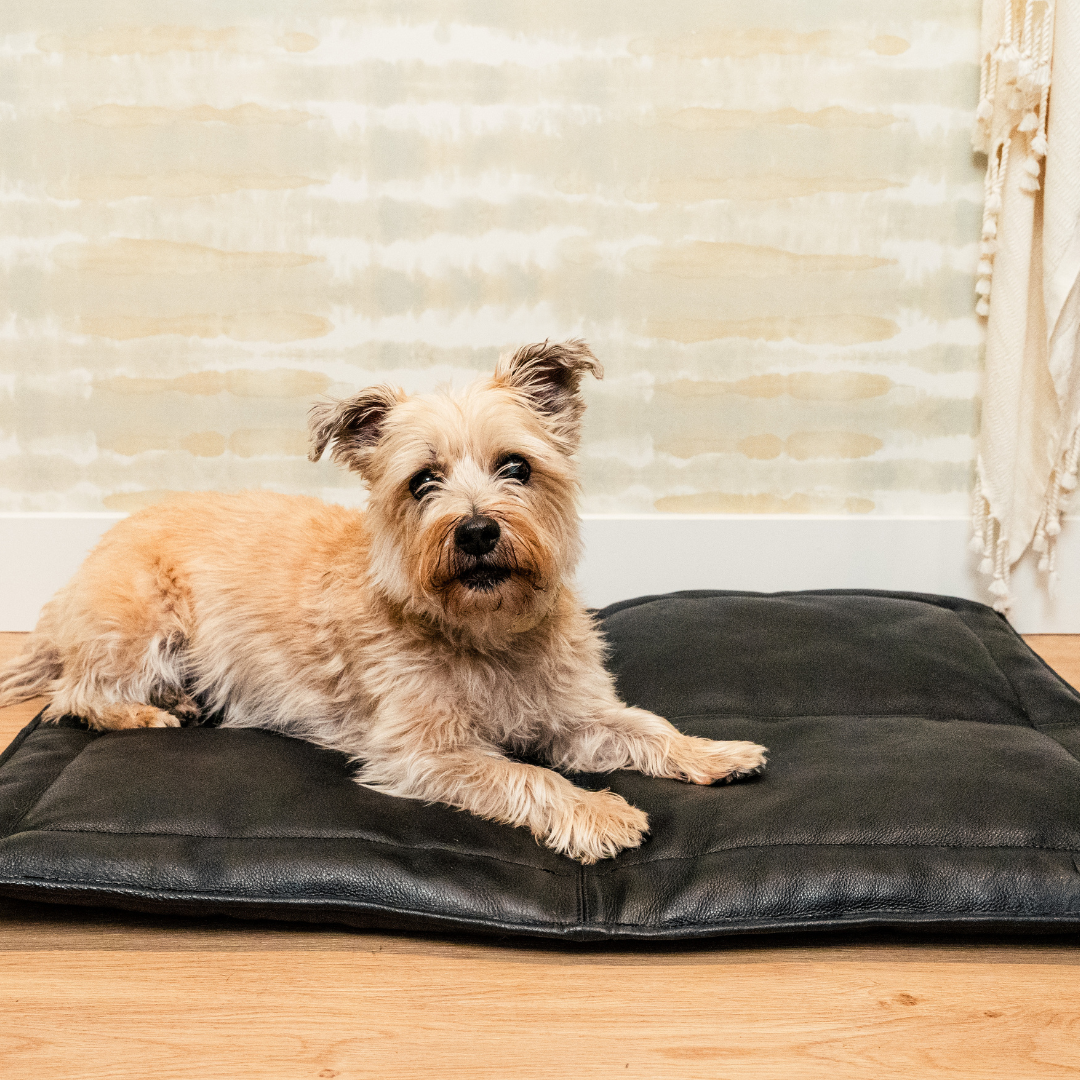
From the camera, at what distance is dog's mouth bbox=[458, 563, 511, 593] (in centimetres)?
176

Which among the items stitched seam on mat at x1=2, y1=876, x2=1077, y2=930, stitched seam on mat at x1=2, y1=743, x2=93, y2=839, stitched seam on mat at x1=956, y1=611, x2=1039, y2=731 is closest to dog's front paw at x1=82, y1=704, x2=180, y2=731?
stitched seam on mat at x1=2, y1=743, x2=93, y2=839

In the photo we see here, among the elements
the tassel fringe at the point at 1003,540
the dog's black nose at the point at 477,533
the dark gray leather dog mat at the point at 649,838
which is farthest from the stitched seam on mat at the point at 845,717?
the tassel fringe at the point at 1003,540

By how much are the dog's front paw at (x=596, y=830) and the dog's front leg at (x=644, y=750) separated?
0.67 ft

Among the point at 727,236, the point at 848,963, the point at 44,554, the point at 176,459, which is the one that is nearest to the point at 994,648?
the point at 848,963

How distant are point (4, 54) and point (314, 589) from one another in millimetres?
2123

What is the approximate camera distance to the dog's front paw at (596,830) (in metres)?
1.70

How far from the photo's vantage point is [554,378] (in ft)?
6.77

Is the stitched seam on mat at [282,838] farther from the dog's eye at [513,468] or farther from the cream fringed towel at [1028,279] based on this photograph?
the cream fringed towel at [1028,279]

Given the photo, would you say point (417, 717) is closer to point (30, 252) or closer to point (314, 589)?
point (314, 589)

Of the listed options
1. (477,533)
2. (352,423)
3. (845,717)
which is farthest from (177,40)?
(845,717)

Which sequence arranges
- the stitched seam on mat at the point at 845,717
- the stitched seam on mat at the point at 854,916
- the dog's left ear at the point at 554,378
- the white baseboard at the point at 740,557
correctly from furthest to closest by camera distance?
Result: the white baseboard at the point at 740,557 → the stitched seam on mat at the point at 845,717 → the dog's left ear at the point at 554,378 → the stitched seam on mat at the point at 854,916

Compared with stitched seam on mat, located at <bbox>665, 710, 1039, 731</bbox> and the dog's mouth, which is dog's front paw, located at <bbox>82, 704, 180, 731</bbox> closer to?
the dog's mouth

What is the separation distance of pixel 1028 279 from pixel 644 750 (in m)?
1.97

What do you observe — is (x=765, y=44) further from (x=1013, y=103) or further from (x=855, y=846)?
(x=855, y=846)
